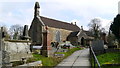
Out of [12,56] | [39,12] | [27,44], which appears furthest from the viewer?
[39,12]

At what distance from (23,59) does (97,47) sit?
1339 cm

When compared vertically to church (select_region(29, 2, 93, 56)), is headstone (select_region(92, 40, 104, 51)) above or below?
below

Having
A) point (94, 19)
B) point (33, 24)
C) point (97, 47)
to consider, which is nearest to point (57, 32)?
point (33, 24)

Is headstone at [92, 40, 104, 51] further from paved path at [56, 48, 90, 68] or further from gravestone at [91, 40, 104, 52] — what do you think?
paved path at [56, 48, 90, 68]

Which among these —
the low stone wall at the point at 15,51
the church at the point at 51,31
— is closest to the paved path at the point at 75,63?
A: the low stone wall at the point at 15,51

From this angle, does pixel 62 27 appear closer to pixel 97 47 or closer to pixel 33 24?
pixel 33 24

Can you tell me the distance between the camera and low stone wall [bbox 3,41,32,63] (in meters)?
8.22

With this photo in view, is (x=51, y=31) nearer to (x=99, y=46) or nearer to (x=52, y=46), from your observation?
(x=52, y=46)

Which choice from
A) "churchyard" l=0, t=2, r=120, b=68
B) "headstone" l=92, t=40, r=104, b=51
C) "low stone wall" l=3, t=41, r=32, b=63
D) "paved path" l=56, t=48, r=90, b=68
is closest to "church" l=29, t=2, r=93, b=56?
"churchyard" l=0, t=2, r=120, b=68

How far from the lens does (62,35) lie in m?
60.5

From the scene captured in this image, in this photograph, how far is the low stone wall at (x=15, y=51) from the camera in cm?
822

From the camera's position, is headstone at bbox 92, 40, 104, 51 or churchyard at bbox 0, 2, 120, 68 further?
headstone at bbox 92, 40, 104, 51

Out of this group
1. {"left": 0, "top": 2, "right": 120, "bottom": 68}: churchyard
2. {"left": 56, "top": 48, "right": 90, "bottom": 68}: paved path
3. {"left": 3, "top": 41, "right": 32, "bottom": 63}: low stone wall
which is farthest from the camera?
{"left": 56, "top": 48, "right": 90, "bottom": 68}: paved path

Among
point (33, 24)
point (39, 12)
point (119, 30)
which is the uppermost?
point (39, 12)
